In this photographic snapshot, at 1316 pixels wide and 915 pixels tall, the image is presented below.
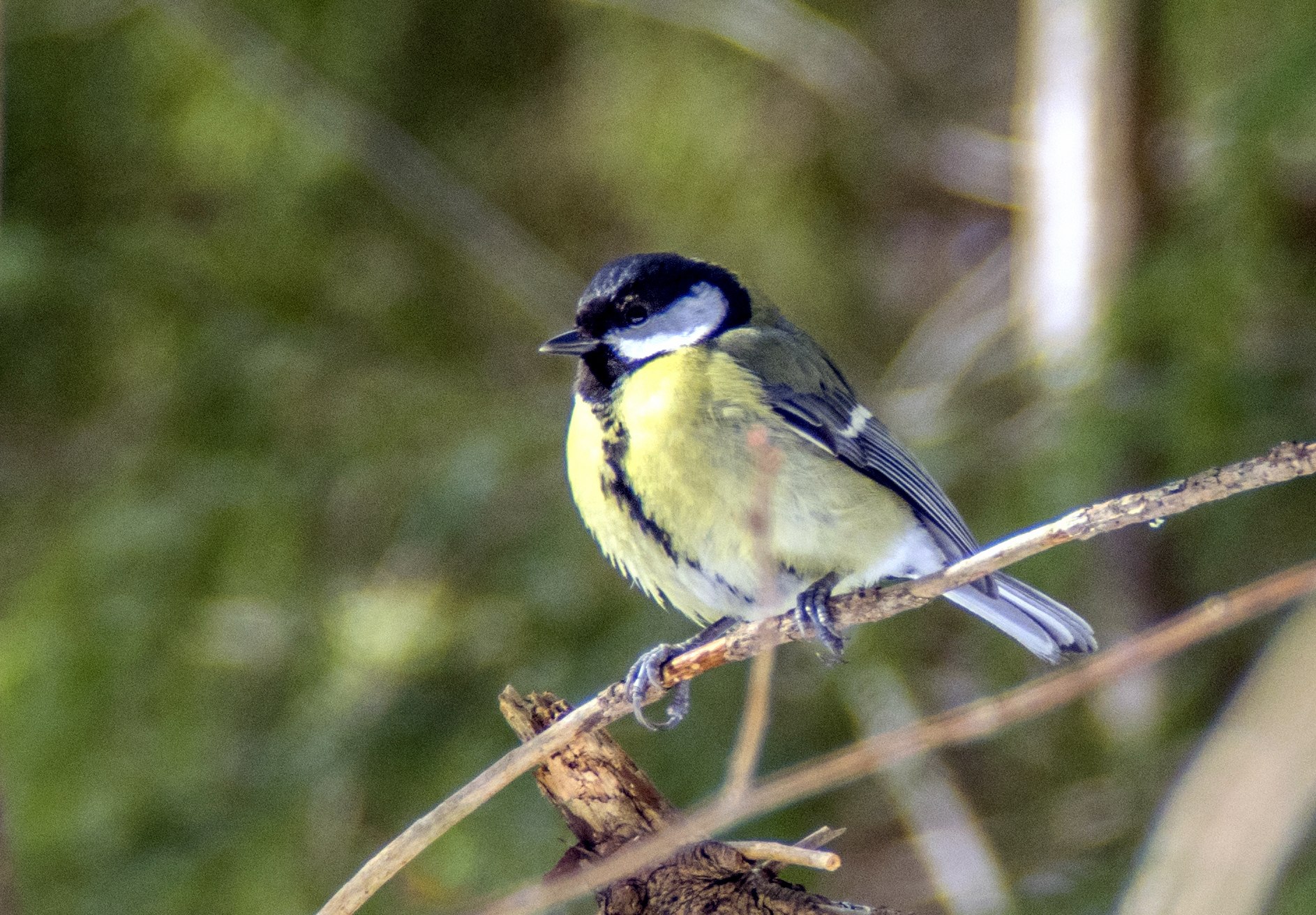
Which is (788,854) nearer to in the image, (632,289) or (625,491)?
(625,491)

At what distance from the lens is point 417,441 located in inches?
94.6

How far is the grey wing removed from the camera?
1.76 metres

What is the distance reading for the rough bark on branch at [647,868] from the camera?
1.02 metres

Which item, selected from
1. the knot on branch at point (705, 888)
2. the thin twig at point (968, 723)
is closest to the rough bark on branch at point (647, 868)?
the knot on branch at point (705, 888)

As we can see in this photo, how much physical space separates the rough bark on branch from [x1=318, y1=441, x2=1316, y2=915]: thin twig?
0.04 meters

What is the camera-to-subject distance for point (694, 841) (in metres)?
1.03

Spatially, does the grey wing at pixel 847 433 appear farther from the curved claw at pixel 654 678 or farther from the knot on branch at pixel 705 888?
the knot on branch at pixel 705 888

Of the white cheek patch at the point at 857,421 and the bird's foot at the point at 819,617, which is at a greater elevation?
the white cheek patch at the point at 857,421

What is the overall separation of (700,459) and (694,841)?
63 cm

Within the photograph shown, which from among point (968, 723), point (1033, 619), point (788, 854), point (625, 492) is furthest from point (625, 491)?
point (968, 723)

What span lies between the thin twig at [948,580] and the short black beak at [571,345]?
2.18 ft

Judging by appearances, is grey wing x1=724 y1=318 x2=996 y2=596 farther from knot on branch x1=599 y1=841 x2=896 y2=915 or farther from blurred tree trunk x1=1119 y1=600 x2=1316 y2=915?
blurred tree trunk x1=1119 y1=600 x2=1316 y2=915

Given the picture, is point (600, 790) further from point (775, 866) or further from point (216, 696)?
point (216, 696)

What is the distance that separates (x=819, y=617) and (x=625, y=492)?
0.94ft
